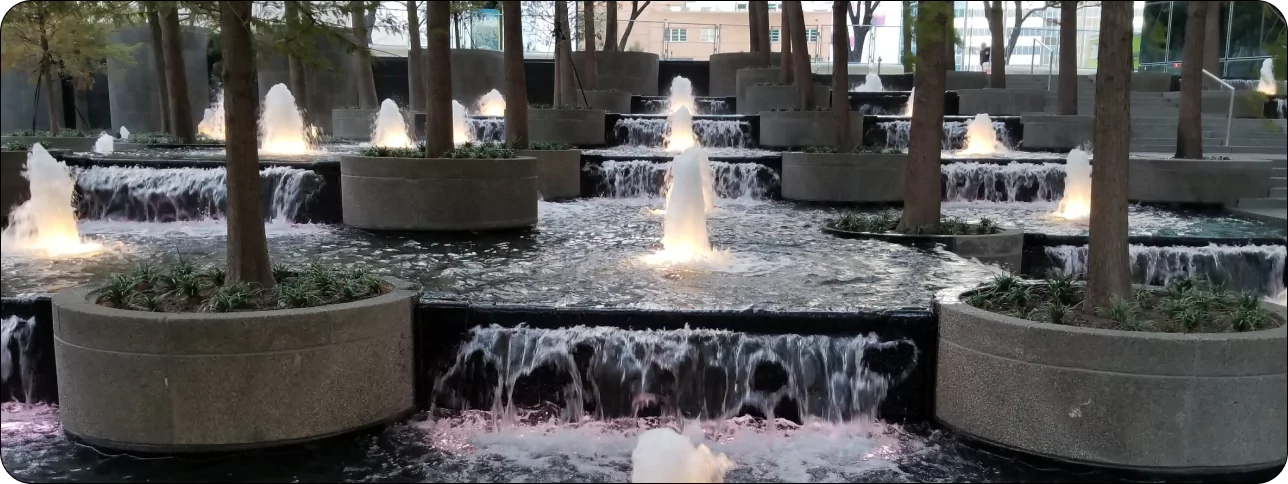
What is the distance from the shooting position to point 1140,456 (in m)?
5.57

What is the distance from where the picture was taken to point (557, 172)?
15.3 meters

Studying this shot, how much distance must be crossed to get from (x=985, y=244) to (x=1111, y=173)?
4245 millimetres

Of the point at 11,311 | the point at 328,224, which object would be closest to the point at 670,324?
the point at 11,311

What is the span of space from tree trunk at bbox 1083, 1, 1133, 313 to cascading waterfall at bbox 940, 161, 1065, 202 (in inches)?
386

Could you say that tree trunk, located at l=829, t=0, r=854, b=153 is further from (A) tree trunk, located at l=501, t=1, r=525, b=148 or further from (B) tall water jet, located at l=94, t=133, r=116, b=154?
(B) tall water jet, located at l=94, t=133, r=116, b=154

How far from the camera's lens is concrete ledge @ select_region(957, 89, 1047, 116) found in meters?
23.5

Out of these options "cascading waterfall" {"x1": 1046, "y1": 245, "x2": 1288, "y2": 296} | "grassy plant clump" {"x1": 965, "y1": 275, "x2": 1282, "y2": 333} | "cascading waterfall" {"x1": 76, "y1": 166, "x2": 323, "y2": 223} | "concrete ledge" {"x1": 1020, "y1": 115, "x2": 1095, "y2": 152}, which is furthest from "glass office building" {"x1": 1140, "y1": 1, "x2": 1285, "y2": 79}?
"grassy plant clump" {"x1": 965, "y1": 275, "x2": 1282, "y2": 333}

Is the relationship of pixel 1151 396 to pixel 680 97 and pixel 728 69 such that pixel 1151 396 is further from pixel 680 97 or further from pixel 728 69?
pixel 728 69

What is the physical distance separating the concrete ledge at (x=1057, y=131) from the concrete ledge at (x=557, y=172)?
10095 millimetres

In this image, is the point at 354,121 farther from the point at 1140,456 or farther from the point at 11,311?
the point at 1140,456

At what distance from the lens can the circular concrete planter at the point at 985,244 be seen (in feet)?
33.7

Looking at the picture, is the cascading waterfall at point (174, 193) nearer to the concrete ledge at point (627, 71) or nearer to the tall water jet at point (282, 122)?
the tall water jet at point (282, 122)

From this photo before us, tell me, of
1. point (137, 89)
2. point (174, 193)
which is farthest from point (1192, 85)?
point (137, 89)

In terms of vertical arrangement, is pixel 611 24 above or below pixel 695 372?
above
